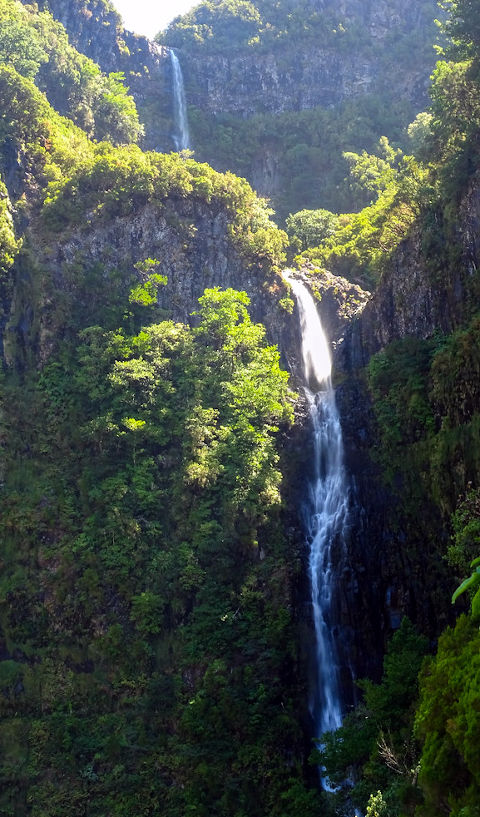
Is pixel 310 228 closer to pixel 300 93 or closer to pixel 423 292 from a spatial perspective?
pixel 423 292

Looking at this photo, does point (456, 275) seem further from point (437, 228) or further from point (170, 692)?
point (170, 692)

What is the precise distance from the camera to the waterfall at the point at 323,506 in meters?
16.2

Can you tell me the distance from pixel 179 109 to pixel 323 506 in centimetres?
3457

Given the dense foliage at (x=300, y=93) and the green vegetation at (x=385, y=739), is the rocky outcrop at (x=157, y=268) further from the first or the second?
the green vegetation at (x=385, y=739)

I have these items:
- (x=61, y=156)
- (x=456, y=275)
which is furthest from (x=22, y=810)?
(x=61, y=156)

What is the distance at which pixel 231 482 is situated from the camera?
1886 cm

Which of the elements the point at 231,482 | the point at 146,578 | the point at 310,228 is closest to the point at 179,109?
the point at 310,228

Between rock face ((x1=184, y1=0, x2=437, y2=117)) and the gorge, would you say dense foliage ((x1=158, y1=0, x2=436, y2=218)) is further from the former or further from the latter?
the gorge

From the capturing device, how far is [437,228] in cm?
2019

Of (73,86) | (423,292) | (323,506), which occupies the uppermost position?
(73,86)

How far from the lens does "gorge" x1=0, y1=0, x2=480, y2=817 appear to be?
14.6 meters

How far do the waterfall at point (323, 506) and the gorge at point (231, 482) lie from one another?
75 millimetres

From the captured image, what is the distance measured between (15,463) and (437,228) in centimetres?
1452

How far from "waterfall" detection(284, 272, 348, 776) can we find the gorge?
0.24 feet
